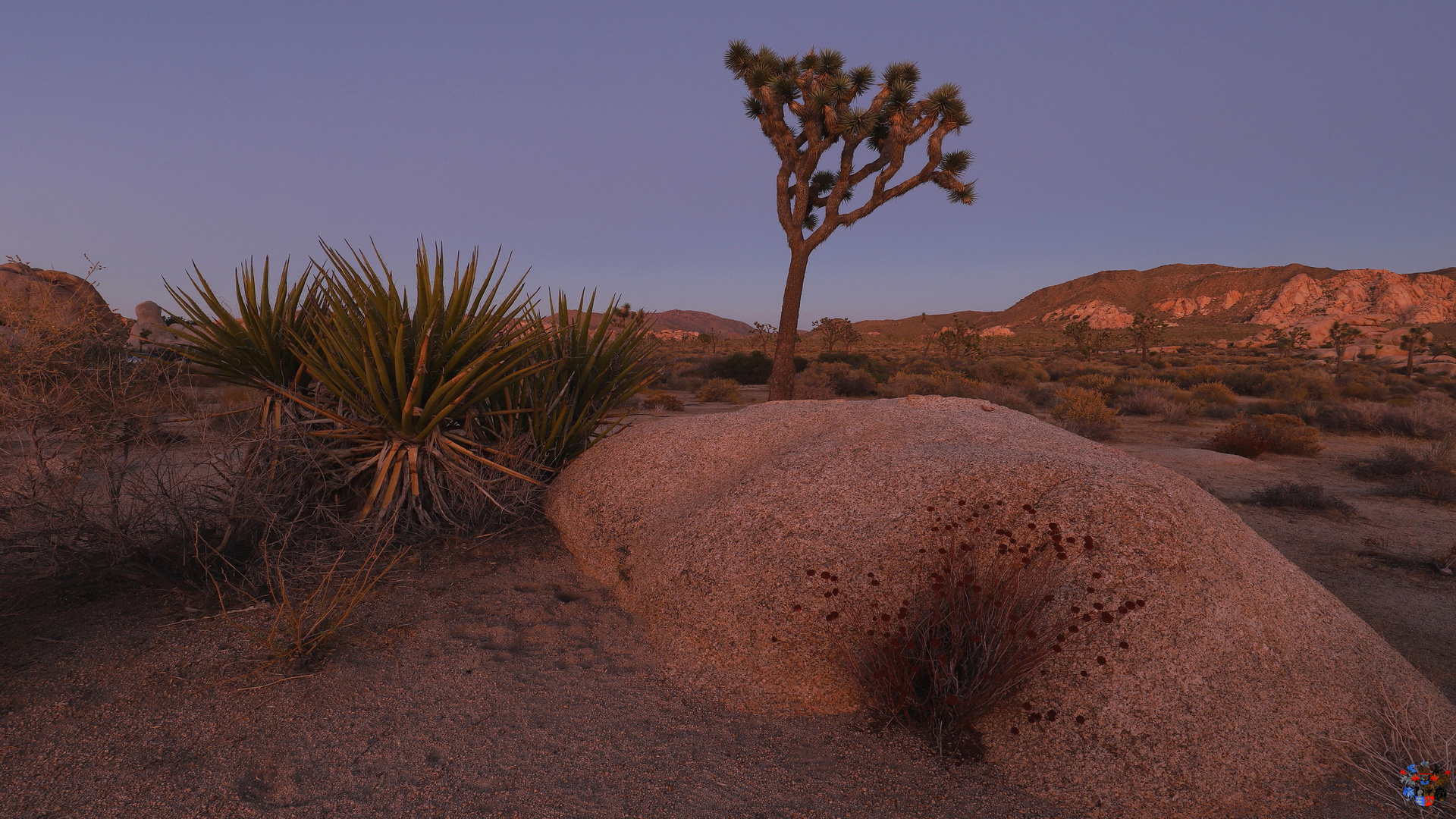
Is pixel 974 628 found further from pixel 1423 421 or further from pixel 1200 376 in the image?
pixel 1200 376

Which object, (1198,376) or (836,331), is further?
(836,331)

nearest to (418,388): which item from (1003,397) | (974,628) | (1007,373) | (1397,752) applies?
(974,628)

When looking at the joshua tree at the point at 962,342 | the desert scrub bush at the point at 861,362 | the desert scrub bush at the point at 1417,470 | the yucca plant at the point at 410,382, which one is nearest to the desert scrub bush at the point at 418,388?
the yucca plant at the point at 410,382

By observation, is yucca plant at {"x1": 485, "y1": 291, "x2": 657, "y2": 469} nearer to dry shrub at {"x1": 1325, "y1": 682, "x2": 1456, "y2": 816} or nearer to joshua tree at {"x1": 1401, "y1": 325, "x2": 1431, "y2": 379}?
dry shrub at {"x1": 1325, "y1": 682, "x2": 1456, "y2": 816}

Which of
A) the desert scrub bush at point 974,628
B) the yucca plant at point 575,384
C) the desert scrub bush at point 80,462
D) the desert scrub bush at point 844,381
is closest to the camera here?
the desert scrub bush at point 974,628

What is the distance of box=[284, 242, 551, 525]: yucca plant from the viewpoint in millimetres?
4301

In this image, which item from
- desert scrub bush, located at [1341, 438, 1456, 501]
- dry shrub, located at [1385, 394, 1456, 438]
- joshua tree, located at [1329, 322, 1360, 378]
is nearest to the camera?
desert scrub bush, located at [1341, 438, 1456, 501]

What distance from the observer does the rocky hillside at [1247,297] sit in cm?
8912

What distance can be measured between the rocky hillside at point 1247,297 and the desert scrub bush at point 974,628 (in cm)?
9131

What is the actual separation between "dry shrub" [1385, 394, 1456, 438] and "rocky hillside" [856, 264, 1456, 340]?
76.2 m

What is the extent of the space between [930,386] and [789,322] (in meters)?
7.05

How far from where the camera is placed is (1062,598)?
9.71 feet

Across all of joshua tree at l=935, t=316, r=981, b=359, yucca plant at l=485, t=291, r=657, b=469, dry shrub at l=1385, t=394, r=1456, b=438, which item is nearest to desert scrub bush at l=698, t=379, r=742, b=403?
yucca plant at l=485, t=291, r=657, b=469

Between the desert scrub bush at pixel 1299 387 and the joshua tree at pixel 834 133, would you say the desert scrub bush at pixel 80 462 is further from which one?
the desert scrub bush at pixel 1299 387
